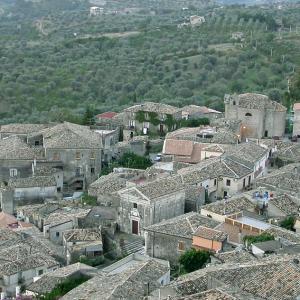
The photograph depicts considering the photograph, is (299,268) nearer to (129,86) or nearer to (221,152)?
(221,152)

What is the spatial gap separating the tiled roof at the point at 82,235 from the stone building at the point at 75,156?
834cm

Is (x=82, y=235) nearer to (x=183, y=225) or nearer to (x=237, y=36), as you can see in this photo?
(x=183, y=225)

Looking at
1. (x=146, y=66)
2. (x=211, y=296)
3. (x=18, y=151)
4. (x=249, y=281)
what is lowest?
(x=146, y=66)

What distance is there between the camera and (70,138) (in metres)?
35.0

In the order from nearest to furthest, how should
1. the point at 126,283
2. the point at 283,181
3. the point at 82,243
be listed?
1. the point at 126,283
2. the point at 82,243
3. the point at 283,181

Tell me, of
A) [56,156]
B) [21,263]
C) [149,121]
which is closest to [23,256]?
[21,263]

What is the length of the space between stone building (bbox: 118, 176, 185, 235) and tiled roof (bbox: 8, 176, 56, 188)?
19.3ft

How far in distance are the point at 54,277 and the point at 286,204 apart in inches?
382

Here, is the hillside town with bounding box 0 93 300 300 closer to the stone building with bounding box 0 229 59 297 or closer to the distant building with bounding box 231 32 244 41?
the stone building with bounding box 0 229 59 297

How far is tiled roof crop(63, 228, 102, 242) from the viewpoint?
2594cm

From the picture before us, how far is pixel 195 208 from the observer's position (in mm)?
28656

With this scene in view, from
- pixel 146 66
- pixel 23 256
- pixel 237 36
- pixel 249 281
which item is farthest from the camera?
pixel 237 36

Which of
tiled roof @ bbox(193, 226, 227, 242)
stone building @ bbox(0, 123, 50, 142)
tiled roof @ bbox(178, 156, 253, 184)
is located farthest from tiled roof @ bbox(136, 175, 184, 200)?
stone building @ bbox(0, 123, 50, 142)

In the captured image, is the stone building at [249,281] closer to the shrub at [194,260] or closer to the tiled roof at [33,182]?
the shrub at [194,260]
